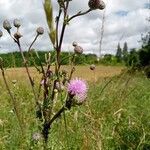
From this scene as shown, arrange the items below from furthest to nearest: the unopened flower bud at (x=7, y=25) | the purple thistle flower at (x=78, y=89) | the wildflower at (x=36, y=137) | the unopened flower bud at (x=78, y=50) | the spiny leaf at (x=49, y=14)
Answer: the unopened flower bud at (x=7, y=25) → the unopened flower bud at (x=78, y=50) → the wildflower at (x=36, y=137) → the purple thistle flower at (x=78, y=89) → the spiny leaf at (x=49, y=14)

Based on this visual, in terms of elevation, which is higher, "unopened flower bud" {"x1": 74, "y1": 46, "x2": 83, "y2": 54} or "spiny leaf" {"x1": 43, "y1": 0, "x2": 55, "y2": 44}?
"spiny leaf" {"x1": 43, "y1": 0, "x2": 55, "y2": 44}

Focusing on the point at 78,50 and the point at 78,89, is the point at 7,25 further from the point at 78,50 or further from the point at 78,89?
the point at 78,89

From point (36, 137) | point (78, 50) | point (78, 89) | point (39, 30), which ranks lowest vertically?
point (36, 137)

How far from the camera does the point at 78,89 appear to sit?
2.03 metres

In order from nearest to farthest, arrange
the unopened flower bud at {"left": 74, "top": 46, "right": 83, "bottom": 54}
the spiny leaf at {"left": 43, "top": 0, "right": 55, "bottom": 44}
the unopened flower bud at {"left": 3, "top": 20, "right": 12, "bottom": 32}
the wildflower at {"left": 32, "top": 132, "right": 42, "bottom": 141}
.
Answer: the spiny leaf at {"left": 43, "top": 0, "right": 55, "bottom": 44} < the wildflower at {"left": 32, "top": 132, "right": 42, "bottom": 141} < the unopened flower bud at {"left": 74, "top": 46, "right": 83, "bottom": 54} < the unopened flower bud at {"left": 3, "top": 20, "right": 12, "bottom": 32}

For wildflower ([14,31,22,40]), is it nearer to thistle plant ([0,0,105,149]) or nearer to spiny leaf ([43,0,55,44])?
thistle plant ([0,0,105,149])

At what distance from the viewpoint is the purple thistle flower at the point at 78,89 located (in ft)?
6.38

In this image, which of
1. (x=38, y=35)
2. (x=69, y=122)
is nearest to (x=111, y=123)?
(x=69, y=122)

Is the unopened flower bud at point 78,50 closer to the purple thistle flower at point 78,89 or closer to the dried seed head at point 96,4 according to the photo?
the purple thistle flower at point 78,89

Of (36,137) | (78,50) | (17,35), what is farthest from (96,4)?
(36,137)

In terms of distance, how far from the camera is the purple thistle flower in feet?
6.38

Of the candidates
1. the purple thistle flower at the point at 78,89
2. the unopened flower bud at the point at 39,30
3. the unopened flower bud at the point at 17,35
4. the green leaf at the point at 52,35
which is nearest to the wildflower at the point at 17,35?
the unopened flower bud at the point at 17,35

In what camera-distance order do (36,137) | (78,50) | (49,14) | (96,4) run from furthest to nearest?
(78,50) → (36,137) → (96,4) → (49,14)

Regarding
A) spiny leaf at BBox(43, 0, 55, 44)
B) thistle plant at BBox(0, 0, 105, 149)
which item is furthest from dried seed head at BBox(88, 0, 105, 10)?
spiny leaf at BBox(43, 0, 55, 44)
